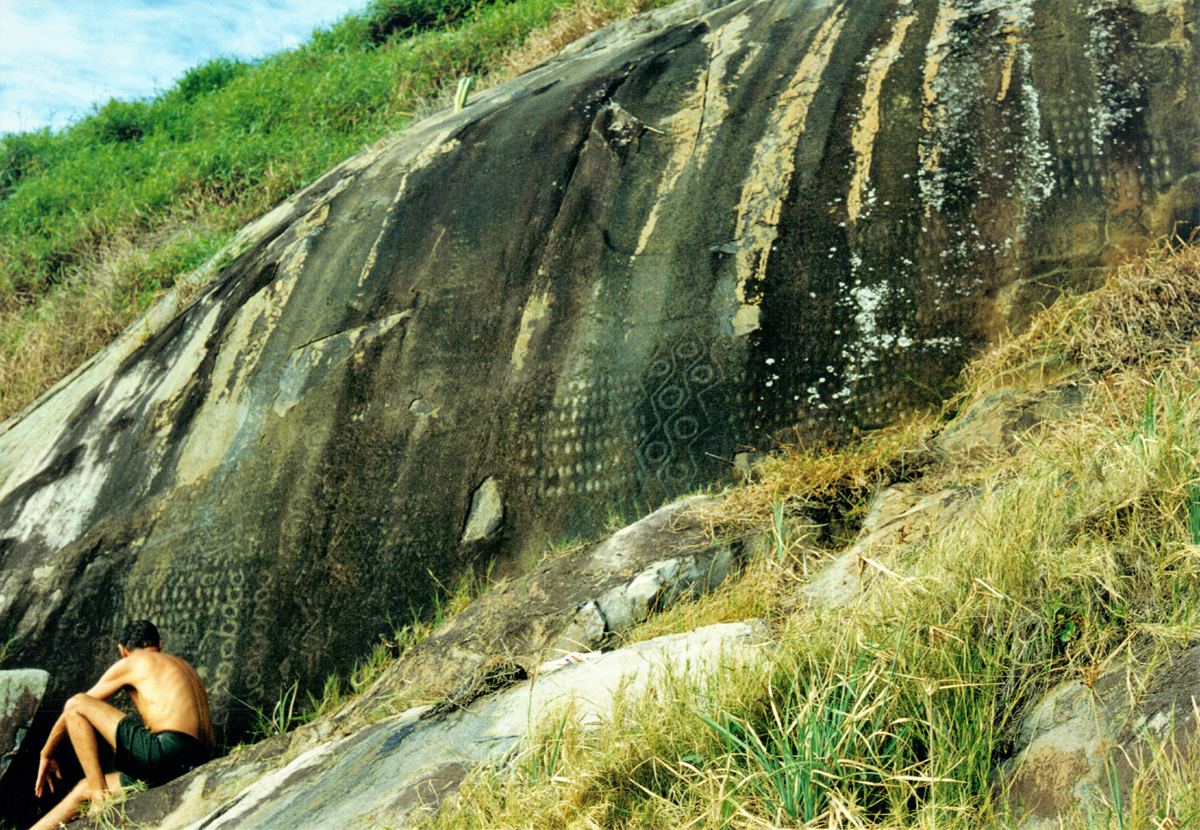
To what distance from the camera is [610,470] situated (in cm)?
332

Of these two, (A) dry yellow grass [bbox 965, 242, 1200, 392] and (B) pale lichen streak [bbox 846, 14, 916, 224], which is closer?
(A) dry yellow grass [bbox 965, 242, 1200, 392]

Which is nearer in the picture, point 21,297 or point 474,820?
point 474,820

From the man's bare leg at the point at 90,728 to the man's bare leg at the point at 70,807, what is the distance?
26 mm

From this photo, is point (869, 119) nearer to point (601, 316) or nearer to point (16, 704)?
point (601, 316)

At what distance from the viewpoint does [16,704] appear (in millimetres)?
3318

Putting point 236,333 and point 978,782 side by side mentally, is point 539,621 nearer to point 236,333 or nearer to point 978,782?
point 978,782

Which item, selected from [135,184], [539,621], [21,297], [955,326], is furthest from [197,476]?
[135,184]

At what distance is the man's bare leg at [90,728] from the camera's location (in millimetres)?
3141

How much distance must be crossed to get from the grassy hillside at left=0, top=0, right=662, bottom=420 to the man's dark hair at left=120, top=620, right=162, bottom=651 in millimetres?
2872

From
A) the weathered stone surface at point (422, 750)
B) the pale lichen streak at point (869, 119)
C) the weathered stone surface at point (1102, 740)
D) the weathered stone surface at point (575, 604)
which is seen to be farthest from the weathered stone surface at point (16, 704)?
the pale lichen streak at point (869, 119)

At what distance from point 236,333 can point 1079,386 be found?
11.4 feet

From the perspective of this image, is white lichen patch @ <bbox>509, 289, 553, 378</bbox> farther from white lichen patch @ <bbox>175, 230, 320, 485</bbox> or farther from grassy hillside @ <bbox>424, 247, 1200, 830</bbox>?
grassy hillside @ <bbox>424, 247, 1200, 830</bbox>

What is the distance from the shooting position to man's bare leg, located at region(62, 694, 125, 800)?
314cm

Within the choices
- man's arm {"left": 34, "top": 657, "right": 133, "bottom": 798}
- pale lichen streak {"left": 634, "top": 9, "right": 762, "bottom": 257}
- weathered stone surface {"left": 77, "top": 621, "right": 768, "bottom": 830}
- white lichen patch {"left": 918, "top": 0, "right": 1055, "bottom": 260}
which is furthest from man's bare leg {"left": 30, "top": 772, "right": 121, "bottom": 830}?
white lichen patch {"left": 918, "top": 0, "right": 1055, "bottom": 260}
